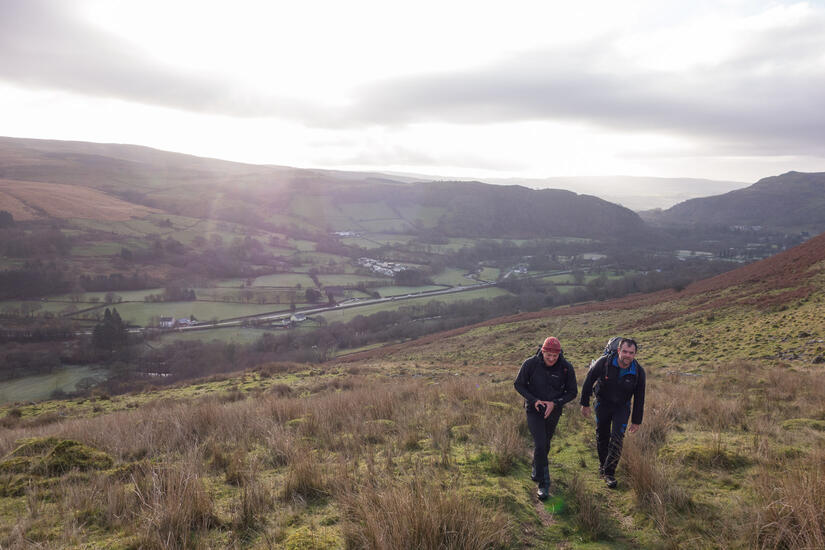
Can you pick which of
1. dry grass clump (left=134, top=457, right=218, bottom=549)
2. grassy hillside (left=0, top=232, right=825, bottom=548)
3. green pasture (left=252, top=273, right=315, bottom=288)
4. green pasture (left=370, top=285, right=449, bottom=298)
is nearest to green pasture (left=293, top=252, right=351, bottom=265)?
green pasture (left=252, top=273, right=315, bottom=288)

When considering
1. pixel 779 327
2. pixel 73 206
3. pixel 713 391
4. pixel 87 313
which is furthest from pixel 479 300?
pixel 73 206

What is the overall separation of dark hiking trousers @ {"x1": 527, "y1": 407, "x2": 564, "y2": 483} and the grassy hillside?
312 mm

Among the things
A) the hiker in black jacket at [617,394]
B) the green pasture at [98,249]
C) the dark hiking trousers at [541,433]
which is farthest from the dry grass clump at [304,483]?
the green pasture at [98,249]

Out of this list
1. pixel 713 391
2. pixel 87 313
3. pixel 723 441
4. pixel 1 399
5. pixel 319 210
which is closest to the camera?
pixel 723 441

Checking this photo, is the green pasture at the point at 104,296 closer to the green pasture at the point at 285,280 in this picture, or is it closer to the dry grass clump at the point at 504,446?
the green pasture at the point at 285,280

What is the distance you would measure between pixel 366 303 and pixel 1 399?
43.8m

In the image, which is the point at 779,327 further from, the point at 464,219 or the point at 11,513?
the point at 464,219

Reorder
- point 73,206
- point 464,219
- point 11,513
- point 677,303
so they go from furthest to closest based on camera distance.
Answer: point 464,219
point 73,206
point 677,303
point 11,513

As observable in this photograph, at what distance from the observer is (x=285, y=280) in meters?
71.8

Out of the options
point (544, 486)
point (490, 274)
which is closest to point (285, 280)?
point (490, 274)

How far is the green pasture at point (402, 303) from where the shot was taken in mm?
54906

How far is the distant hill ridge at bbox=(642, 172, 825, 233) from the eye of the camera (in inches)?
5620

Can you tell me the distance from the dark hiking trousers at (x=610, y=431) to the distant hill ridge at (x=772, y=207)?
180 metres

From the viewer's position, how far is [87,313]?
4703 centimetres
